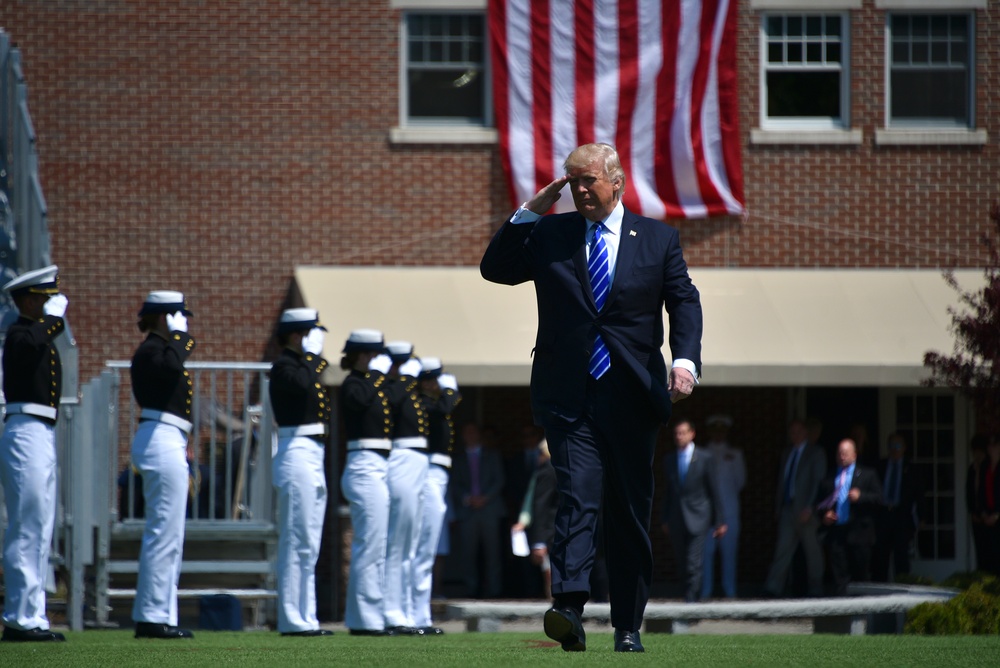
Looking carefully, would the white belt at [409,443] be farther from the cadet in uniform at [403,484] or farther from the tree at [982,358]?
the tree at [982,358]

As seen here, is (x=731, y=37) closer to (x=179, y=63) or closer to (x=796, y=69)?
(x=796, y=69)

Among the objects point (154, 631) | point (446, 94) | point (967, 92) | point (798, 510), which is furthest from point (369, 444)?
point (967, 92)

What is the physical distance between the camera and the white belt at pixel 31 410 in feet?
27.7

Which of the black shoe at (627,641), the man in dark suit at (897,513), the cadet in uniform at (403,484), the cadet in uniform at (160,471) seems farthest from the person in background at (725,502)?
the black shoe at (627,641)

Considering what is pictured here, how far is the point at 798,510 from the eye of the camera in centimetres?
1575

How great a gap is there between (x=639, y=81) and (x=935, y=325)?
4.23 m

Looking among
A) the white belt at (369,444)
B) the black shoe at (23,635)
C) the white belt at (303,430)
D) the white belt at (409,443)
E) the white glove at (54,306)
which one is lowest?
the black shoe at (23,635)

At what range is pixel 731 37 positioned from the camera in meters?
17.0

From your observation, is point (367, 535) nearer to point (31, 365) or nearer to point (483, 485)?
point (31, 365)

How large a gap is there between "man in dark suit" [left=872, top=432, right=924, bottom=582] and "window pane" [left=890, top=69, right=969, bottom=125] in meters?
3.95

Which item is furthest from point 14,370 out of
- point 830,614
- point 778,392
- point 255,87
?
point 778,392

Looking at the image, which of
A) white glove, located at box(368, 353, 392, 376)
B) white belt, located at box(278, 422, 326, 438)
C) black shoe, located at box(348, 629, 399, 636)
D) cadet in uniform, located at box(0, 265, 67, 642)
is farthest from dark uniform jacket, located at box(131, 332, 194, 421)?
white glove, located at box(368, 353, 392, 376)

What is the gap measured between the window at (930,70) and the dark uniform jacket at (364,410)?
29.7 ft

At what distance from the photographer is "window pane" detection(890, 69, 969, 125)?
17453mm
